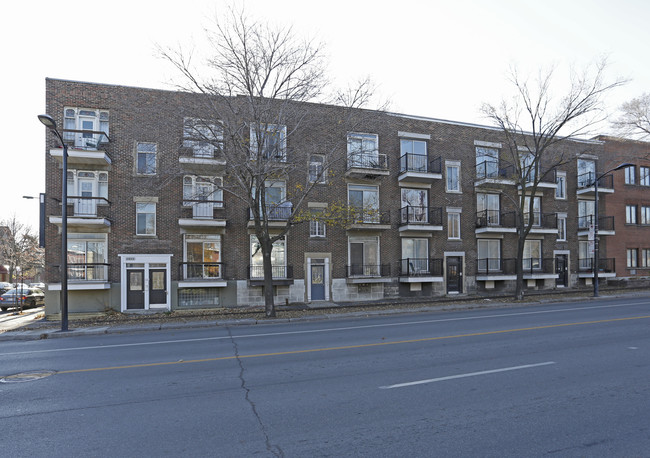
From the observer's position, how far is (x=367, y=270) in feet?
76.5

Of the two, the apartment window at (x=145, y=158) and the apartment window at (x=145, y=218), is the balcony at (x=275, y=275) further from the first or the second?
the apartment window at (x=145, y=158)

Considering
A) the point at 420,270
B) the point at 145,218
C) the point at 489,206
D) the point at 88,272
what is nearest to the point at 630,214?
the point at 489,206

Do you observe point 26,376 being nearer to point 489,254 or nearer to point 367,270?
point 367,270

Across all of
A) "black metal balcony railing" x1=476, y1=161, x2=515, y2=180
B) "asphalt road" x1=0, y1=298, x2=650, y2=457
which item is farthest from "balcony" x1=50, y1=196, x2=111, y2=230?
"black metal balcony railing" x1=476, y1=161, x2=515, y2=180

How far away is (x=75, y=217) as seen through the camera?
60.9 ft

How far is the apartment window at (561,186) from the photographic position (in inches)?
1119

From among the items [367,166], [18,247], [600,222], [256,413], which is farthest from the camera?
[18,247]

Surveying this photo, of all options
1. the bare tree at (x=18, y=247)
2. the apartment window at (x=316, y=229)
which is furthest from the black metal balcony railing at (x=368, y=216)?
the bare tree at (x=18, y=247)

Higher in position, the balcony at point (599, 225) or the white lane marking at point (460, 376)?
the balcony at point (599, 225)

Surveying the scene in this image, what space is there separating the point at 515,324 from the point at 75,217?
19557mm

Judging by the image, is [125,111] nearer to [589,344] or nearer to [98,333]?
[98,333]

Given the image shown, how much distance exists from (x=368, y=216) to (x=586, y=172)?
18.8m

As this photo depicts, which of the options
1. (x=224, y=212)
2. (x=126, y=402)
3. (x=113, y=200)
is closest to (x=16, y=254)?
(x=113, y=200)

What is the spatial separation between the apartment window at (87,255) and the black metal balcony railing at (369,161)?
46.0ft
